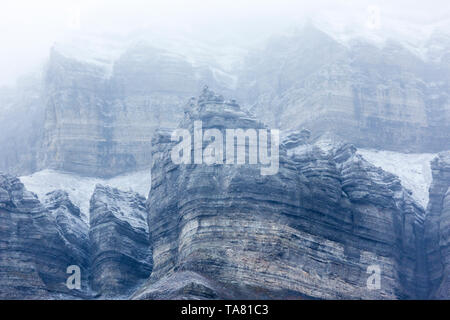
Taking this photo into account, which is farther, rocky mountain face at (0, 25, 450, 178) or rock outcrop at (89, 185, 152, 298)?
rocky mountain face at (0, 25, 450, 178)

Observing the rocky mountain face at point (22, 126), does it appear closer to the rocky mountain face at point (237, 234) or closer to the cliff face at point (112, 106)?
the cliff face at point (112, 106)

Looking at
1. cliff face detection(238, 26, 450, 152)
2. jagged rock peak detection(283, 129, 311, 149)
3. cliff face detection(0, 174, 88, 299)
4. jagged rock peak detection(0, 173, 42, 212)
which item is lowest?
cliff face detection(0, 174, 88, 299)

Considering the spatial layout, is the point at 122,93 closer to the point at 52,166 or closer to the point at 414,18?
the point at 52,166

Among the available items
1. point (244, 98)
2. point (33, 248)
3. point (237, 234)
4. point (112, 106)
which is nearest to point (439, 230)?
point (237, 234)

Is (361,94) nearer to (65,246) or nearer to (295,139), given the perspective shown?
(295,139)

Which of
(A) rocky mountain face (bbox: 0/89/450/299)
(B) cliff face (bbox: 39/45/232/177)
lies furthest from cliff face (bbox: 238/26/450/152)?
(A) rocky mountain face (bbox: 0/89/450/299)

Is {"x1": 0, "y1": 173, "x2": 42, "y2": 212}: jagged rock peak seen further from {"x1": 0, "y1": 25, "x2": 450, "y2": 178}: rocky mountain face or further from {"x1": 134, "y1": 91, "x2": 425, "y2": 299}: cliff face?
{"x1": 0, "y1": 25, "x2": 450, "y2": 178}: rocky mountain face
